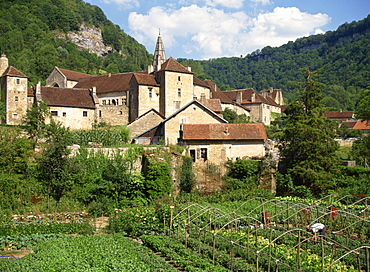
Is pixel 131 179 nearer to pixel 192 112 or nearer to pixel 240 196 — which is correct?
pixel 240 196

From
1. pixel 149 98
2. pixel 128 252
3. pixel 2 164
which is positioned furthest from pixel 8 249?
pixel 149 98

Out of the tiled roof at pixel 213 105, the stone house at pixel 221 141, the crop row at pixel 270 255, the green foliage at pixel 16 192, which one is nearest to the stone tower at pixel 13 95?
the green foliage at pixel 16 192

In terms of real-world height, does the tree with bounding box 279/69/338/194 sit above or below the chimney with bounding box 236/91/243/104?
below

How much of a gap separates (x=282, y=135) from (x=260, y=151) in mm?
2734

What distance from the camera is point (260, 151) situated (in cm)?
3098

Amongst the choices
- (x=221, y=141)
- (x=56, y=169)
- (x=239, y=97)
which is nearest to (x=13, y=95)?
(x=56, y=169)

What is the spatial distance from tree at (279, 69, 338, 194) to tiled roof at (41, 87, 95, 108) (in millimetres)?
25318

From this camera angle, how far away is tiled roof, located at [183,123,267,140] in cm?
3000

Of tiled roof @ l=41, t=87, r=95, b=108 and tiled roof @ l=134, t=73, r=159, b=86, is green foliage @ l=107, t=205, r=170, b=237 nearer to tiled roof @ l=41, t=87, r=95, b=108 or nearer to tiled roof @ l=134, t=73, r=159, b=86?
tiled roof @ l=41, t=87, r=95, b=108

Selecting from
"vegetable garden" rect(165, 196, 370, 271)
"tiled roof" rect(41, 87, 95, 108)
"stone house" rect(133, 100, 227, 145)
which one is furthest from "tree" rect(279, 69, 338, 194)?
"tiled roof" rect(41, 87, 95, 108)

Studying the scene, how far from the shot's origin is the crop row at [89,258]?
11.6 metres

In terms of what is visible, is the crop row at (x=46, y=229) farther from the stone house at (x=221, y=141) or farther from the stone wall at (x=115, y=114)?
the stone wall at (x=115, y=114)

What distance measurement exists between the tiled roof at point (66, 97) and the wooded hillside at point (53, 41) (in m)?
36.8

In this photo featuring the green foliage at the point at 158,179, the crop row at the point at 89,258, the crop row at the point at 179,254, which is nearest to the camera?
the crop row at the point at 89,258
